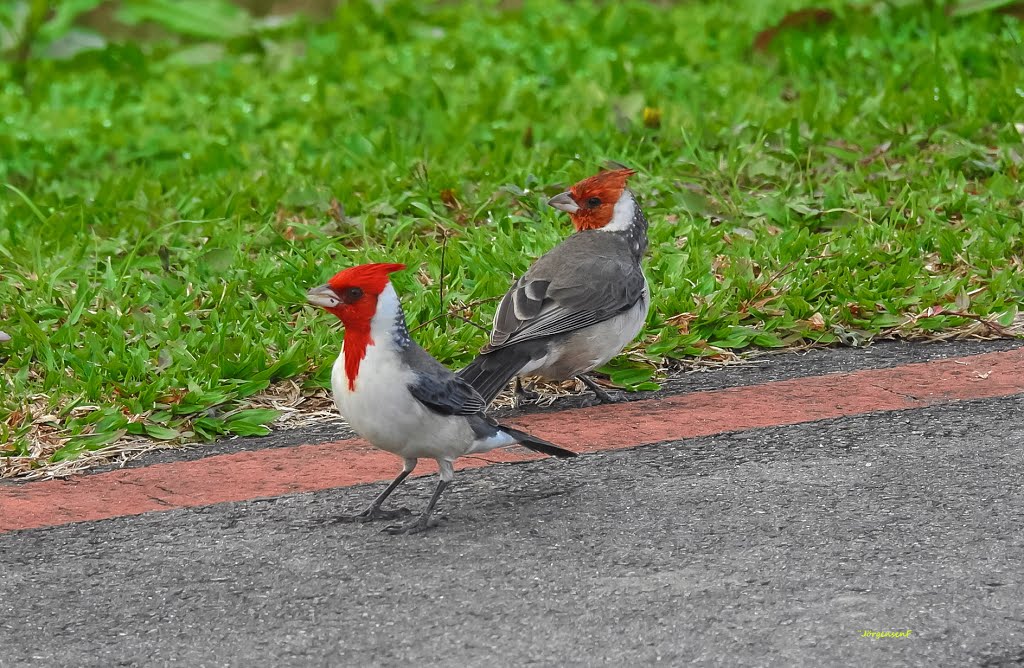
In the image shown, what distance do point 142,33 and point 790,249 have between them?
6396mm

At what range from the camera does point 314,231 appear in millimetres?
6230

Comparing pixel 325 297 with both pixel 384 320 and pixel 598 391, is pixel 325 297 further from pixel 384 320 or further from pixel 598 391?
pixel 598 391

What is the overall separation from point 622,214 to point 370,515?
1791mm

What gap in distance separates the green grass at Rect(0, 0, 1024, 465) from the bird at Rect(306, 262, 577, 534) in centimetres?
92

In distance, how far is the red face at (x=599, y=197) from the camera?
17.4ft

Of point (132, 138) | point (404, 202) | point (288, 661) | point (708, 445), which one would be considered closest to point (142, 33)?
point (132, 138)

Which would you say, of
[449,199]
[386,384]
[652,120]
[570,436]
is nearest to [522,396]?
[570,436]

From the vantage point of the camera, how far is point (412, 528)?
3.84 metres

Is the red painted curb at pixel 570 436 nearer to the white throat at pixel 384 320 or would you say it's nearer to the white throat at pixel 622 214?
the white throat at pixel 384 320

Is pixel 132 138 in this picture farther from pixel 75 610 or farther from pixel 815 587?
pixel 815 587

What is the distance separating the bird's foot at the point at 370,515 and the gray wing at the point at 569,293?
82 centimetres

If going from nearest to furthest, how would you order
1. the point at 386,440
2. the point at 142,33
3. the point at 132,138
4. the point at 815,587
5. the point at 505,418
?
the point at 815,587 < the point at 386,440 < the point at 505,418 < the point at 132,138 < the point at 142,33

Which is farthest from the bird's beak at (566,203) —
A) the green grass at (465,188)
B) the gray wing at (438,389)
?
the gray wing at (438,389)

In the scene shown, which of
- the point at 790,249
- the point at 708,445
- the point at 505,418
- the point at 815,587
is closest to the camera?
the point at 815,587
